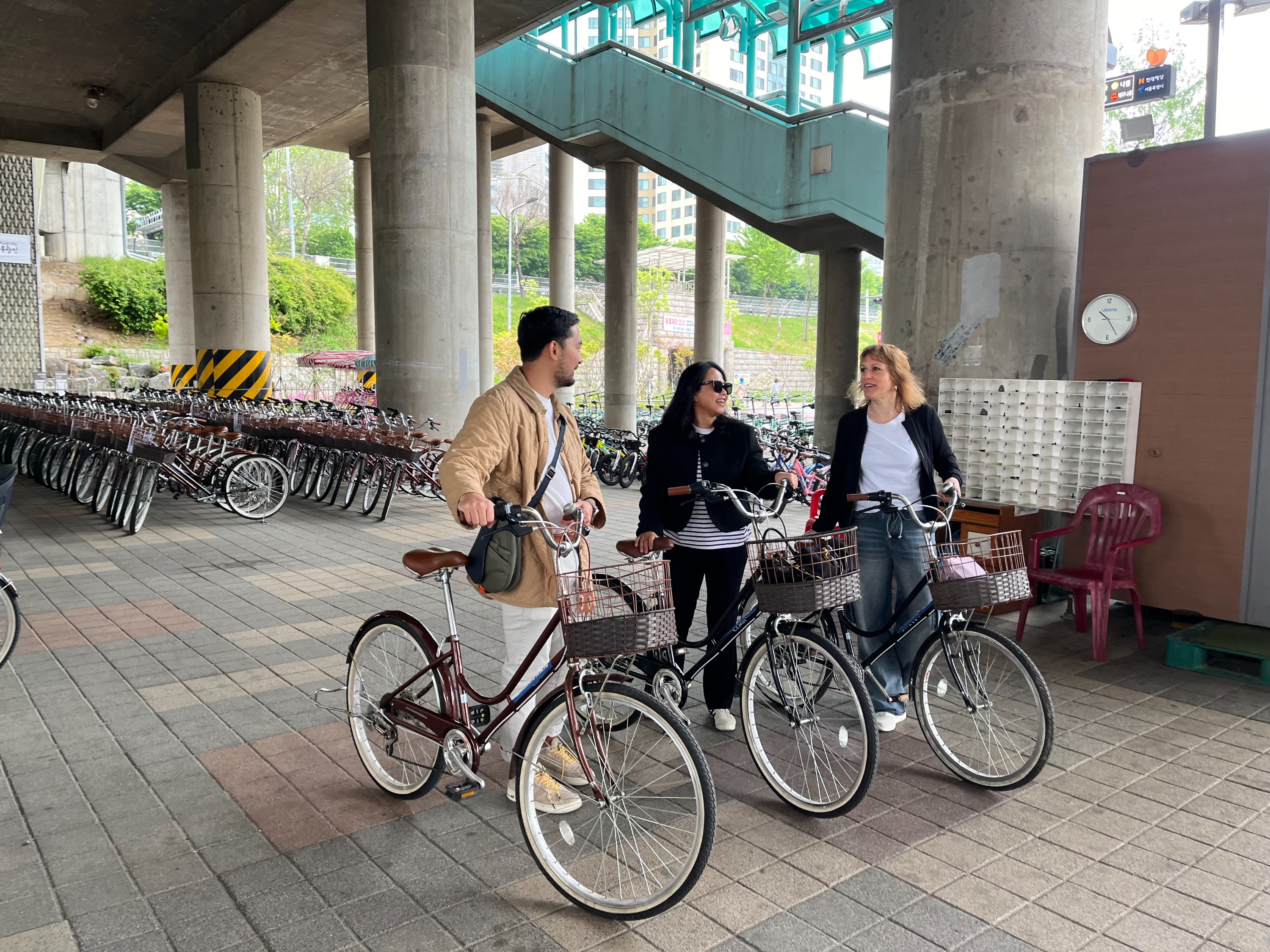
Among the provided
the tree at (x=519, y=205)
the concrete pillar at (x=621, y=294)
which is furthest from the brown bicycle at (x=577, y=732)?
the tree at (x=519, y=205)

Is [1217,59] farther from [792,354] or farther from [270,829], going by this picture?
[792,354]

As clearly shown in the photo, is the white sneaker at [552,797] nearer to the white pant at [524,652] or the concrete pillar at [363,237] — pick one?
the white pant at [524,652]

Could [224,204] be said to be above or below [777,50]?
below

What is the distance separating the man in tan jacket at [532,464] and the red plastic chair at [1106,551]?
3.41 metres

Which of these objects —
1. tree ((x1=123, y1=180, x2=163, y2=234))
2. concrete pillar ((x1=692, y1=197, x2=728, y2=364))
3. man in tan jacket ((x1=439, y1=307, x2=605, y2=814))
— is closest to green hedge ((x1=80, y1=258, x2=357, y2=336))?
tree ((x1=123, y1=180, x2=163, y2=234))

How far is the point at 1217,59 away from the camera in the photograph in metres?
6.65

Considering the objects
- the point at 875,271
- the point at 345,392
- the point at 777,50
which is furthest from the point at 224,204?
the point at 875,271

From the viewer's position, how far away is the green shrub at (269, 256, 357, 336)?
48.7m

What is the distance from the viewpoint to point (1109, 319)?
5902 mm

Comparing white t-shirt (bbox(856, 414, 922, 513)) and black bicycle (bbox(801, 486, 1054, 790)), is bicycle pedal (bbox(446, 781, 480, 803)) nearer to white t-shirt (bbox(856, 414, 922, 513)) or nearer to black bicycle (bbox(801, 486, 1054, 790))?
black bicycle (bbox(801, 486, 1054, 790))

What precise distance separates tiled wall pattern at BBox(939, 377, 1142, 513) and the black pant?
294 cm

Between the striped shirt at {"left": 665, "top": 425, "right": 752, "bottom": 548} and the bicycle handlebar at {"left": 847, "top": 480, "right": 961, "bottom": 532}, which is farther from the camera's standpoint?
the striped shirt at {"left": 665, "top": 425, "right": 752, "bottom": 548}

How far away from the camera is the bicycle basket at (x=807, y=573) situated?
10.4 feet

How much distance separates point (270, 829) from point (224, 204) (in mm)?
15038
